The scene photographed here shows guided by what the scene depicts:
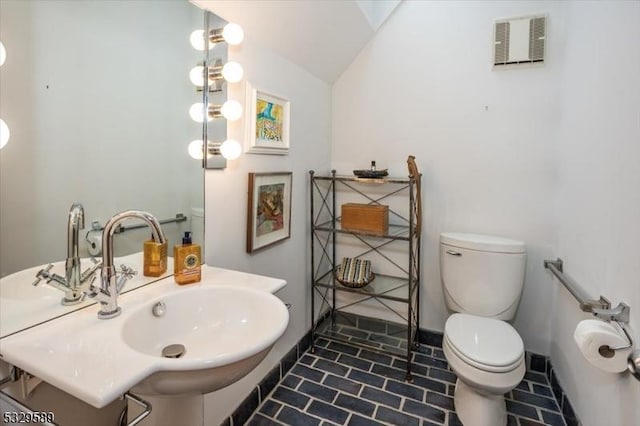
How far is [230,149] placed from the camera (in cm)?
147

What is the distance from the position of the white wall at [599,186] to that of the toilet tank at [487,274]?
0.24 m

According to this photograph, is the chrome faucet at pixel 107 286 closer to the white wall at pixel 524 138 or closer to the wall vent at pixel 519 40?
the white wall at pixel 524 138

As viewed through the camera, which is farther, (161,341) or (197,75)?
(197,75)

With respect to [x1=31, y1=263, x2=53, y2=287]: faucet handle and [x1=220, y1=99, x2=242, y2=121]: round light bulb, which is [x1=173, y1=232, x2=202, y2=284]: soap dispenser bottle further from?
[x1=220, y1=99, x2=242, y2=121]: round light bulb

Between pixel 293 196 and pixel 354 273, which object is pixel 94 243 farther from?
pixel 354 273

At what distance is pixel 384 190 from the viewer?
2.41 meters

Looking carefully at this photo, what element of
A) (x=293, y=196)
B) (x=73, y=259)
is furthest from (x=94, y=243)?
(x=293, y=196)

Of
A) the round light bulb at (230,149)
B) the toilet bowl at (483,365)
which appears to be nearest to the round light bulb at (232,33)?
the round light bulb at (230,149)

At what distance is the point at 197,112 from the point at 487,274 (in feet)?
5.58

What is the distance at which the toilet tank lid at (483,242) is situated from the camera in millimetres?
1904

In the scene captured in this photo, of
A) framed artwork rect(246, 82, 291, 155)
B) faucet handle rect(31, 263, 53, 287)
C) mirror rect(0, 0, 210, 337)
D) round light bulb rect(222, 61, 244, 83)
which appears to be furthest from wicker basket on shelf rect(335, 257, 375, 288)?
faucet handle rect(31, 263, 53, 287)

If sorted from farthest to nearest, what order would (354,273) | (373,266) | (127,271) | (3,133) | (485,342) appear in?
(373,266) → (354,273) → (485,342) → (127,271) → (3,133)

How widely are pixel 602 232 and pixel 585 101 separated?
0.65 metres

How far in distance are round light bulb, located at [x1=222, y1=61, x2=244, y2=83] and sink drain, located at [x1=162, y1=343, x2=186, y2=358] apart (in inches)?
41.3
